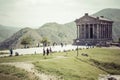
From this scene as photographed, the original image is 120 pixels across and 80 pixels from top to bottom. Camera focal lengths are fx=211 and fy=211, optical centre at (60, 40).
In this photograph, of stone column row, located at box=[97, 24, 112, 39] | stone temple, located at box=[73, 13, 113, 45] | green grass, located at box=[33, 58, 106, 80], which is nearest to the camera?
green grass, located at box=[33, 58, 106, 80]

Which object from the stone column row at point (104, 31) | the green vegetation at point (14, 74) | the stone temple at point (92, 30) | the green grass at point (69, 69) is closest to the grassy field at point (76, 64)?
the green grass at point (69, 69)

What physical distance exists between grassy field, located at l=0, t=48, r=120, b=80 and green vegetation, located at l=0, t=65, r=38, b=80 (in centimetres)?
345

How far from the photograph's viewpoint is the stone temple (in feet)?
297

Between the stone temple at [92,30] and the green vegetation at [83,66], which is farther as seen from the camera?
the stone temple at [92,30]

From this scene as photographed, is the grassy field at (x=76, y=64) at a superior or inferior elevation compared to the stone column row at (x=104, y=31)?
inferior

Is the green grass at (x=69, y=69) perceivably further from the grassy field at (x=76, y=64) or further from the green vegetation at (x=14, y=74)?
the green vegetation at (x=14, y=74)

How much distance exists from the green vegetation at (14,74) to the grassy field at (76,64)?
136 inches

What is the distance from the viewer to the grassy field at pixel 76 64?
34781 mm

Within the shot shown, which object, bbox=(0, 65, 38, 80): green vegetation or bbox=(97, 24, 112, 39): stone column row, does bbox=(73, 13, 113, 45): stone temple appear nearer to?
bbox=(97, 24, 112, 39): stone column row

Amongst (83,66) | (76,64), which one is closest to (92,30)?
(83,66)

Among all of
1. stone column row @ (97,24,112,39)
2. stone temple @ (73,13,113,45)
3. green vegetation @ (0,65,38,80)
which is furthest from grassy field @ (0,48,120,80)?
stone column row @ (97,24,112,39)

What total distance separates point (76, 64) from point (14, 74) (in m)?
15.4

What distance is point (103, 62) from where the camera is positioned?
160 feet

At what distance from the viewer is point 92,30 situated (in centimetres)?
9444
